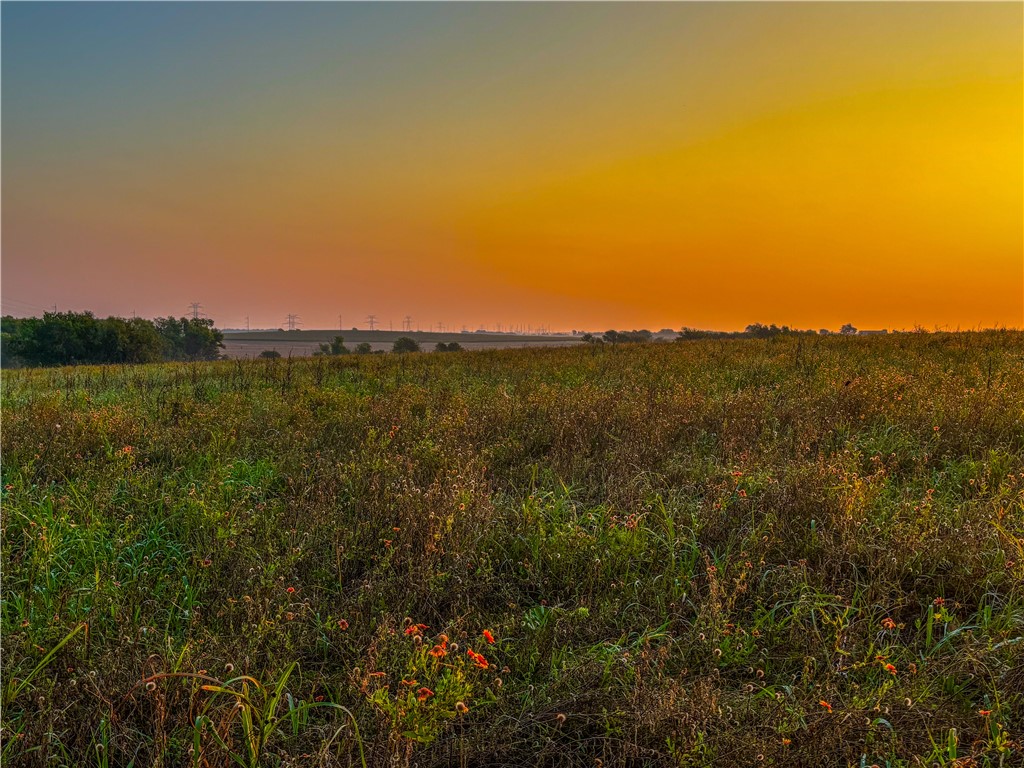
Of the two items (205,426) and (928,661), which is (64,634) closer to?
(205,426)

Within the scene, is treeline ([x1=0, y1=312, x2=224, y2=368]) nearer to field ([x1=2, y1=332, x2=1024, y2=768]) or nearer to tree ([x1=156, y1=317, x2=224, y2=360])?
tree ([x1=156, y1=317, x2=224, y2=360])

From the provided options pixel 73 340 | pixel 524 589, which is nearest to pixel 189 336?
pixel 73 340

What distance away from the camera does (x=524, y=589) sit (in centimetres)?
290

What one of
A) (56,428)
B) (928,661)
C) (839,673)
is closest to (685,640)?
(839,673)

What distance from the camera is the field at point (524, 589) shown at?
181 cm

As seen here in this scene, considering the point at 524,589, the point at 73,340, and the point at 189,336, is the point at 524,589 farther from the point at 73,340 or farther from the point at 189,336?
the point at 189,336

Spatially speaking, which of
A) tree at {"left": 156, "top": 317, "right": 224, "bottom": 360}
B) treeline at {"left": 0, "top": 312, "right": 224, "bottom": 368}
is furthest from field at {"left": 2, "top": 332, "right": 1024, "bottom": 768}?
tree at {"left": 156, "top": 317, "right": 224, "bottom": 360}

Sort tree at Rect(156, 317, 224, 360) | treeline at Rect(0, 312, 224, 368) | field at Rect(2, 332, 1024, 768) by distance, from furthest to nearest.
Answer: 1. tree at Rect(156, 317, 224, 360)
2. treeline at Rect(0, 312, 224, 368)
3. field at Rect(2, 332, 1024, 768)

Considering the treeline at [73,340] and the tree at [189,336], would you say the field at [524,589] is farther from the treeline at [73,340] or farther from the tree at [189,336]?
the tree at [189,336]

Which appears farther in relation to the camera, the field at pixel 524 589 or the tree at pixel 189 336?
the tree at pixel 189 336

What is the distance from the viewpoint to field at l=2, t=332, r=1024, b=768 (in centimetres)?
181

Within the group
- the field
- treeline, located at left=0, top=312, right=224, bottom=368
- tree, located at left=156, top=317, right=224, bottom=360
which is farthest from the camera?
tree, located at left=156, top=317, right=224, bottom=360

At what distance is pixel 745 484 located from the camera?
375 cm

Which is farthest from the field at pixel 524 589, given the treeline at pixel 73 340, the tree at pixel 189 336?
the tree at pixel 189 336
